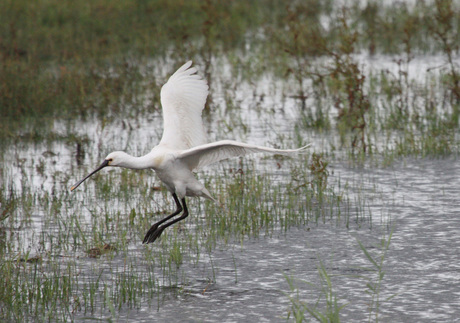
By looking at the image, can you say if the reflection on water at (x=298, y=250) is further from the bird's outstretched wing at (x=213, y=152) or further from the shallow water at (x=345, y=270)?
the bird's outstretched wing at (x=213, y=152)

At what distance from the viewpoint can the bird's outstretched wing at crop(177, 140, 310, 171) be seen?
6177 millimetres

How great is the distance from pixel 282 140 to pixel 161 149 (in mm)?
2965

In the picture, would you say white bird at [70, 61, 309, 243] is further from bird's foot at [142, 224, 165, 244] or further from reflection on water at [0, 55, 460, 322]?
reflection on water at [0, 55, 460, 322]

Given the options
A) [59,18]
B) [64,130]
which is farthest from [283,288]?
[59,18]

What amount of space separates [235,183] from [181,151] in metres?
1.45

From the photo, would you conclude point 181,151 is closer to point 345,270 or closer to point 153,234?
point 153,234

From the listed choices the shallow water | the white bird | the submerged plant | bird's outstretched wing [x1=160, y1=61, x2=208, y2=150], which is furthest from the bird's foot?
the submerged plant

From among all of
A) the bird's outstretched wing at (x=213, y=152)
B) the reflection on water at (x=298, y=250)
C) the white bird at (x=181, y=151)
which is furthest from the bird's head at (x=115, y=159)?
the reflection on water at (x=298, y=250)

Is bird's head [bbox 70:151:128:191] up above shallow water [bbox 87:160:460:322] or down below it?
above

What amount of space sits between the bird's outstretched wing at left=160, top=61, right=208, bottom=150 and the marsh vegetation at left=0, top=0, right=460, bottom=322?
69 centimetres

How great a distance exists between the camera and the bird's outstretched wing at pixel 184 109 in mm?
7461

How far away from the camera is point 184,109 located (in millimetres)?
7625

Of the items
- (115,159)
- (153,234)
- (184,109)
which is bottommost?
(153,234)

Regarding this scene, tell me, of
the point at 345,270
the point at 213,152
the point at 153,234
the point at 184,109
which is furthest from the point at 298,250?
the point at 184,109
